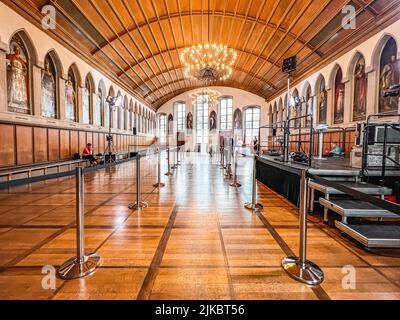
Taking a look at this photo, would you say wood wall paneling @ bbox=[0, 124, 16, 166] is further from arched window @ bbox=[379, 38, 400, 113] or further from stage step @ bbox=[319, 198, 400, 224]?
arched window @ bbox=[379, 38, 400, 113]

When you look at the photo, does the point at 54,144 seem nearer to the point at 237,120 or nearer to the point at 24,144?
the point at 24,144

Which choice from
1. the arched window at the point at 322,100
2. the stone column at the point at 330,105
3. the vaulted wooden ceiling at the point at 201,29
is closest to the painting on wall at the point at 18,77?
the vaulted wooden ceiling at the point at 201,29

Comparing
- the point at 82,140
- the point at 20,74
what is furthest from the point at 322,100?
the point at 20,74

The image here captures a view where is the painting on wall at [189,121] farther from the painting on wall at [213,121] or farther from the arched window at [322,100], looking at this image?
the arched window at [322,100]

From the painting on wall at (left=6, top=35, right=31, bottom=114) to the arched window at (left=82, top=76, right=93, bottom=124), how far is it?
327 centimetres

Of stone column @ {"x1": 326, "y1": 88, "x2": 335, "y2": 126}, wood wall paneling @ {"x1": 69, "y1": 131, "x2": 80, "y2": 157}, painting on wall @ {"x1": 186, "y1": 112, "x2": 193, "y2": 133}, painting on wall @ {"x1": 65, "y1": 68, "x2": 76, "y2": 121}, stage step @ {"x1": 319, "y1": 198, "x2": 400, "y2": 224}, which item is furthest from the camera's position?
painting on wall @ {"x1": 186, "y1": 112, "x2": 193, "y2": 133}

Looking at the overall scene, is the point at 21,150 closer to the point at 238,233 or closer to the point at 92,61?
the point at 92,61

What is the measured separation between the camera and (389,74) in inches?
277

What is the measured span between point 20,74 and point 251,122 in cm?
1900

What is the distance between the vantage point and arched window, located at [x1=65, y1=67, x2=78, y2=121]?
28.9ft

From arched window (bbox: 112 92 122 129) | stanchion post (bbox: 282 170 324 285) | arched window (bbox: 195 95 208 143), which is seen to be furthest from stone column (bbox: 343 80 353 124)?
arched window (bbox: 195 95 208 143)

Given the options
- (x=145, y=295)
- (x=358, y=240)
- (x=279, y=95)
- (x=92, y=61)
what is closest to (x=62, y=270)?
(x=145, y=295)

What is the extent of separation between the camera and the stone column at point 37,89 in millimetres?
6902

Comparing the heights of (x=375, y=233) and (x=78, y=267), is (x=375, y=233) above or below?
above
